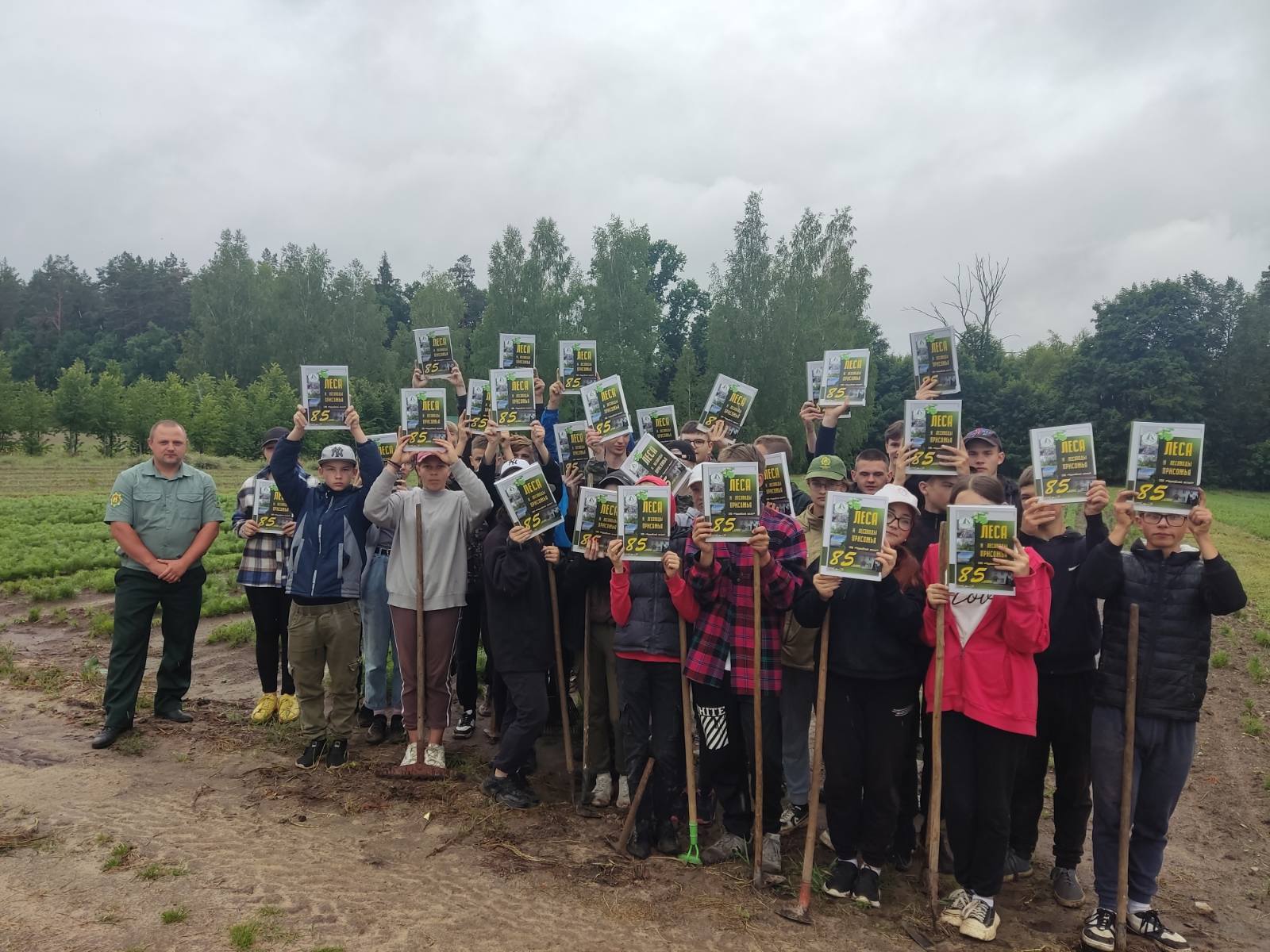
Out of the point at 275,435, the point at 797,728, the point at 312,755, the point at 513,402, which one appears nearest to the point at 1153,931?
the point at 797,728

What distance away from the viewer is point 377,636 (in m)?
7.16

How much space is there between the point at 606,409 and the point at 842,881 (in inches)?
159

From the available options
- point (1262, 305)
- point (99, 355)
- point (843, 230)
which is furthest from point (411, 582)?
point (99, 355)

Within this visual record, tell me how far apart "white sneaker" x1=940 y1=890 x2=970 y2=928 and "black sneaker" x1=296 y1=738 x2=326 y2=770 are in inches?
182

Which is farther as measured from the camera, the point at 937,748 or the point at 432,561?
the point at 432,561

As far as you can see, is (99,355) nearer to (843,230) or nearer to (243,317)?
(243,317)

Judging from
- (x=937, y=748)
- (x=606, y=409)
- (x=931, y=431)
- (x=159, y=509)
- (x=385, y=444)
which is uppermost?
(x=606, y=409)

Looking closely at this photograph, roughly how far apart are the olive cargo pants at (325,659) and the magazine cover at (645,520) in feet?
9.00

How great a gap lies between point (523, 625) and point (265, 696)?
10.9 feet

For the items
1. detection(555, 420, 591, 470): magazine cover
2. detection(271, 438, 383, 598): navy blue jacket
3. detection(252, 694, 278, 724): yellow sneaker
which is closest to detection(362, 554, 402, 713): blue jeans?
detection(271, 438, 383, 598): navy blue jacket

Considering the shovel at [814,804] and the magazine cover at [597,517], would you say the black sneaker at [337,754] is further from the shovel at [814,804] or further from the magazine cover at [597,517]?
the shovel at [814,804]

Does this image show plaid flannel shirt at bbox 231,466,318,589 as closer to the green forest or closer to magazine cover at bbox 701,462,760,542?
magazine cover at bbox 701,462,760,542

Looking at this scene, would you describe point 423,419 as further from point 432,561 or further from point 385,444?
point 385,444

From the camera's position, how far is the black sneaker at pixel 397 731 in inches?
282
